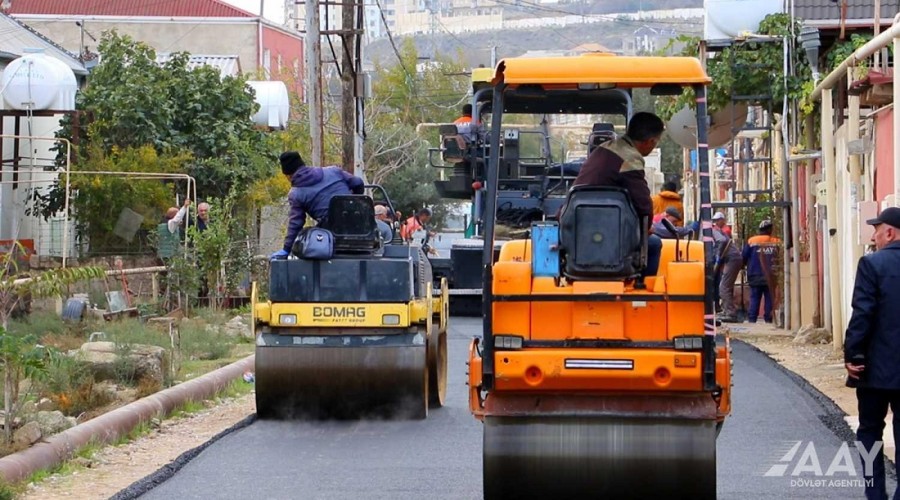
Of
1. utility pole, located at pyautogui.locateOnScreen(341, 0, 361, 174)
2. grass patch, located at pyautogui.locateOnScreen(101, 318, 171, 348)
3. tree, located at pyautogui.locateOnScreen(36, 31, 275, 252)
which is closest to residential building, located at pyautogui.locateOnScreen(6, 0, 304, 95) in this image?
utility pole, located at pyautogui.locateOnScreen(341, 0, 361, 174)

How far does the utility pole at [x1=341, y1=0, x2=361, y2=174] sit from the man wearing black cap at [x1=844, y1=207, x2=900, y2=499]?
22106 mm

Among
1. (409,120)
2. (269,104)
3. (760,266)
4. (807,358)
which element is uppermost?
(409,120)

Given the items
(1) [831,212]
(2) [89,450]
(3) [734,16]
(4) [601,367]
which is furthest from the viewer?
(3) [734,16]

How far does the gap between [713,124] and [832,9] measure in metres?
2.53

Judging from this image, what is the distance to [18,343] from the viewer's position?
33.8 ft

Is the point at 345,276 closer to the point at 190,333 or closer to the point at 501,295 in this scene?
the point at 501,295

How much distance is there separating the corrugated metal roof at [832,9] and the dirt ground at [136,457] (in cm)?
1289

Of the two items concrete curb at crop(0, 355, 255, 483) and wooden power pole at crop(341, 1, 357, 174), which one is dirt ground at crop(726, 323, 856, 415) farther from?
wooden power pole at crop(341, 1, 357, 174)

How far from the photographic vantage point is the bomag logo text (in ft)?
40.8

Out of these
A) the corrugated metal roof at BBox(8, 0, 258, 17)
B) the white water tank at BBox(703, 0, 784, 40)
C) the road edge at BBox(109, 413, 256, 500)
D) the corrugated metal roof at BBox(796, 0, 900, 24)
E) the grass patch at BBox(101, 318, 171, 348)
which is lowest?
the road edge at BBox(109, 413, 256, 500)

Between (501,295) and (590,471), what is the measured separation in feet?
3.43

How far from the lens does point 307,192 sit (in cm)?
1284

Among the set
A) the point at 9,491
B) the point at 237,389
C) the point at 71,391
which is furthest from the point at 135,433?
the point at 237,389

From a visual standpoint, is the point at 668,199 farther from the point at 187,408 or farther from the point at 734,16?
the point at 734,16
